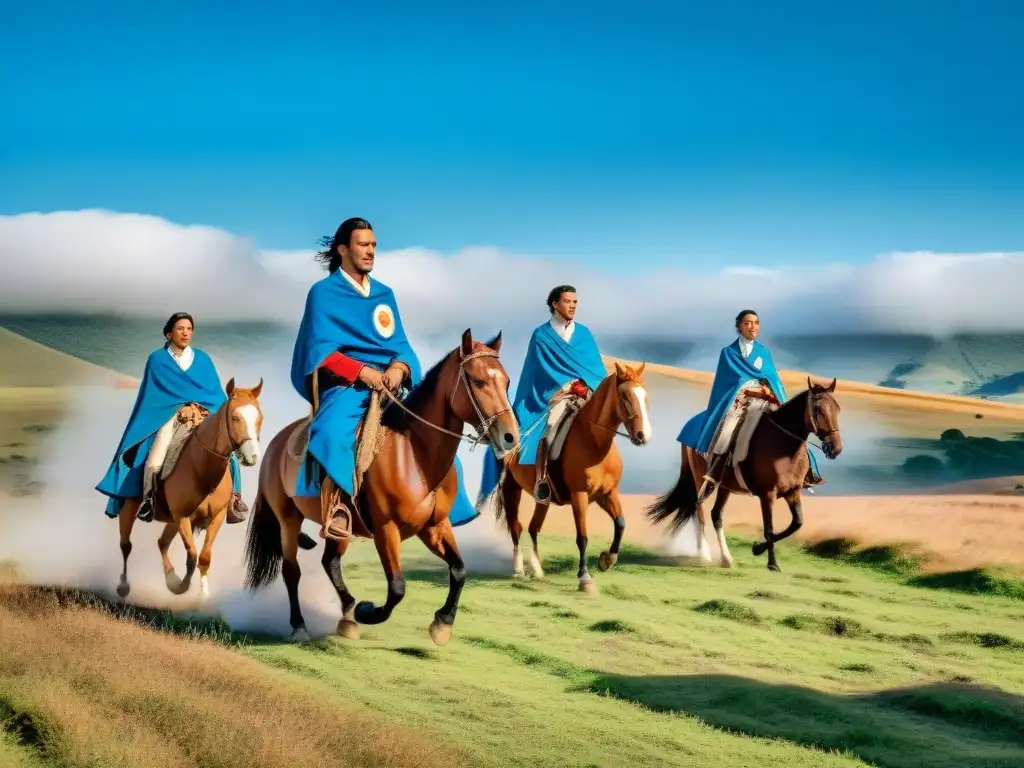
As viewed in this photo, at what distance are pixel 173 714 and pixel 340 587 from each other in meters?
3.36

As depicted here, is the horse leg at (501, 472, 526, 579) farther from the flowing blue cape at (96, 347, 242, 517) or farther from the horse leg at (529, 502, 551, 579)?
the flowing blue cape at (96, 347, 242, 517)

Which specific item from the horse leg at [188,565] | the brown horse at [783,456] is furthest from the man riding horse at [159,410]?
the brown horse at [783,456]

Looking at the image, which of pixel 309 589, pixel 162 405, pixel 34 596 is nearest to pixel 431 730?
pixel 309 589

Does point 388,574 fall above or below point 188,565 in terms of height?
above

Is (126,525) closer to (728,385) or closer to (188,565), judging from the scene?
(188,565)

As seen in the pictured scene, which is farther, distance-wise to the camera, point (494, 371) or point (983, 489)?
point (983, 489)

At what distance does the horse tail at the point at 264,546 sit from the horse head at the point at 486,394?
331cm

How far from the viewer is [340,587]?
11.3 metres

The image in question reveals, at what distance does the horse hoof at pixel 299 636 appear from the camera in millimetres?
11156

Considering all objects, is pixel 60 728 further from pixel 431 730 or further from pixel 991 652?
pixel 991 652

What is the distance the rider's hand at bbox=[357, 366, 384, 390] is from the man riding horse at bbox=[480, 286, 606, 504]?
5.77 m

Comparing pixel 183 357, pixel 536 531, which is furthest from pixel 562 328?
pixel 183 357

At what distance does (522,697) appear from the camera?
31.3 feet

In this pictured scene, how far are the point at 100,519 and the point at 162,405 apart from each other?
11.4ft
